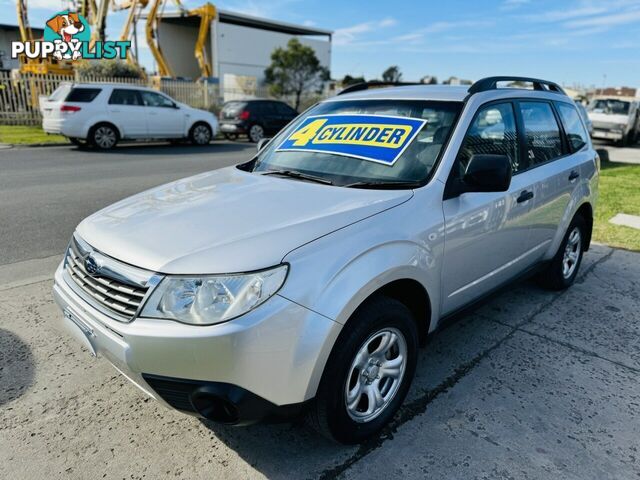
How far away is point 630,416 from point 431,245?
4.84ft

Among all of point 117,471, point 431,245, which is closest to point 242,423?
point 117,471

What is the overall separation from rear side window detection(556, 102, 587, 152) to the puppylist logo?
83.1 feet

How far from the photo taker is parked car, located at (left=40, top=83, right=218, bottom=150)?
12.9 meters

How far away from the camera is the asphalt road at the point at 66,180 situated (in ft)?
18.4

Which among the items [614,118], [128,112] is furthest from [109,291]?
[614,118]

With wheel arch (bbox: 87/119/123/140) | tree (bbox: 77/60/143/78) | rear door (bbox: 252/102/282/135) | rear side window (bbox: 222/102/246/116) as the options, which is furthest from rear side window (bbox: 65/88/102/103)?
tree (bbox: 77/60/143/78)

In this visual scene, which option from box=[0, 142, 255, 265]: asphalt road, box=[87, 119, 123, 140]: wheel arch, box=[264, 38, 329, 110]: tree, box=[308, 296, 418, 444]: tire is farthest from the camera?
box=[264, 38, 329, 110]: tree

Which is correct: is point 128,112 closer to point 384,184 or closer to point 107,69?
point 107,69

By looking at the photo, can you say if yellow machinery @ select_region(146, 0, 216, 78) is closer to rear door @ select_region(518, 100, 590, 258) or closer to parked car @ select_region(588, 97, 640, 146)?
parked car @ select_region(588, 97, 640, 146)

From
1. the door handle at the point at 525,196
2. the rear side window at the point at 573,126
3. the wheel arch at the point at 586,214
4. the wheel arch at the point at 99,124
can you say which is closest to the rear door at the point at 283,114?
the wheel arch at the point at 99,124

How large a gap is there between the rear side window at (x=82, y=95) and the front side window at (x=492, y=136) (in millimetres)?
12462

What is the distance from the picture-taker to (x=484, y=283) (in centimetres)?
320

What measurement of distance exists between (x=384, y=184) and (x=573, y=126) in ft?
8.43

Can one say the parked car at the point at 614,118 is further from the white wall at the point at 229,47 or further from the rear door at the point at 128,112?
the white wall at the point at 229,47
